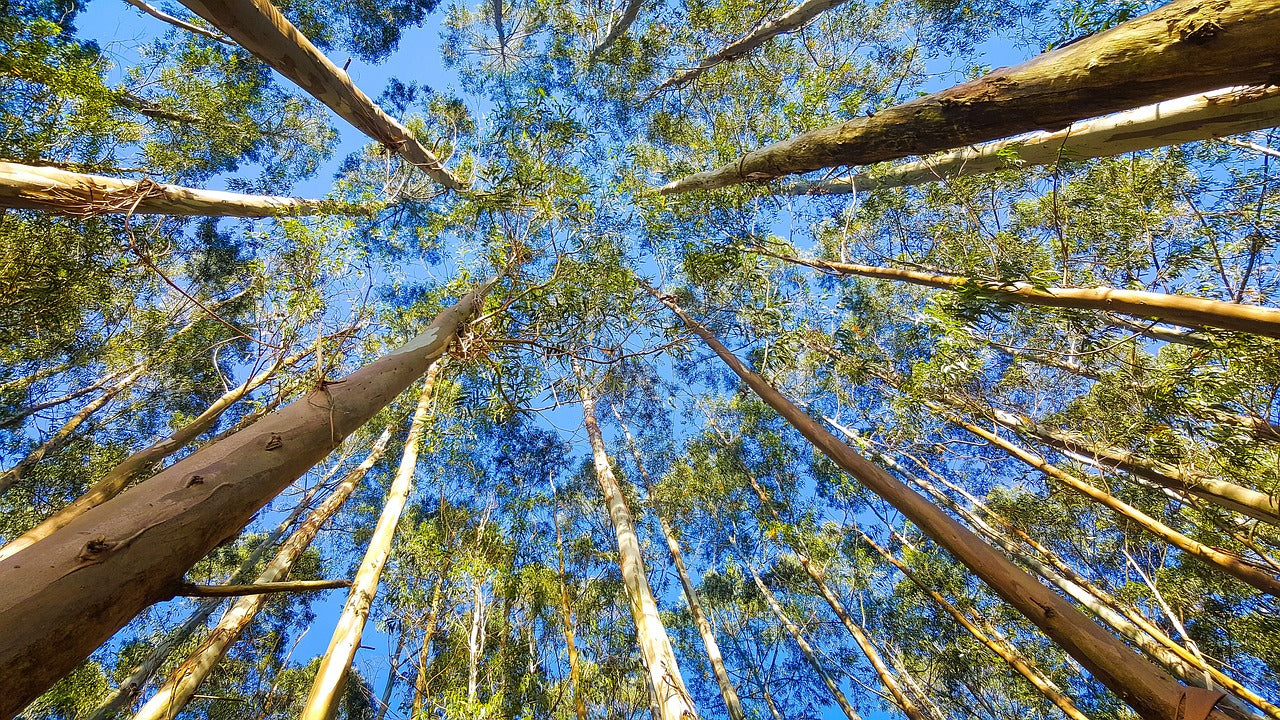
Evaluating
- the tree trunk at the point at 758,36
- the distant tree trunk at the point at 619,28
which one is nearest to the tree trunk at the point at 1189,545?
the tree trunk at the point at 758,36

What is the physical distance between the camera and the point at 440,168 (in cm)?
701

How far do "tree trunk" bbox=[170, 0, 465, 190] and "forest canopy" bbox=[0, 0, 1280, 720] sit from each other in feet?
0.12

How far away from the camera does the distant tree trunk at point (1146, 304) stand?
2396 mm

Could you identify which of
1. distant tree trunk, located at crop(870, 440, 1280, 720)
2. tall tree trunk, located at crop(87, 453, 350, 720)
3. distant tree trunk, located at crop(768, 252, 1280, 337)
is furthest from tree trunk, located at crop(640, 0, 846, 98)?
tall tree trunk, located at crop(87, 453, 350, 720)

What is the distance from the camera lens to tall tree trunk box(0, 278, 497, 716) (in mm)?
793

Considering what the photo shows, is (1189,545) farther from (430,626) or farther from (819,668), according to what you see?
(430,626)

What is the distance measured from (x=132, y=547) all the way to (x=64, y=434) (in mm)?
10344

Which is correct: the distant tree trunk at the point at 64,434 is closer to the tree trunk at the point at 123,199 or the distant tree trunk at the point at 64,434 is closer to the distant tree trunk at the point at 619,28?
the tree trunk at the point at 123,199

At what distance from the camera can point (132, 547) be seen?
968 millimetres

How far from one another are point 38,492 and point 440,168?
866cm

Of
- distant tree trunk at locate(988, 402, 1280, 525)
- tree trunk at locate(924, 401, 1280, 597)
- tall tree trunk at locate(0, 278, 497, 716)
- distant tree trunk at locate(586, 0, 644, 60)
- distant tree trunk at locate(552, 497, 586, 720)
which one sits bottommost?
distant tree trunk at locate(552, 497, 586, 720)

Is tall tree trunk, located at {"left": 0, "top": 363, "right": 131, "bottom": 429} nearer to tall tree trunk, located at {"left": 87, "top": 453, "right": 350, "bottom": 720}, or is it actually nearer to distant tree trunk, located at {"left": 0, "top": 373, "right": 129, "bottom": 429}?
distant tree trunk, located at {"left": 0, "top": 373, "right": 129, "bottom": 429}

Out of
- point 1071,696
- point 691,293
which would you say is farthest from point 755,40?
point 1071,696

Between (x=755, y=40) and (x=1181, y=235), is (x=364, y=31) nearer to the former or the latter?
(x=755, y=40)
